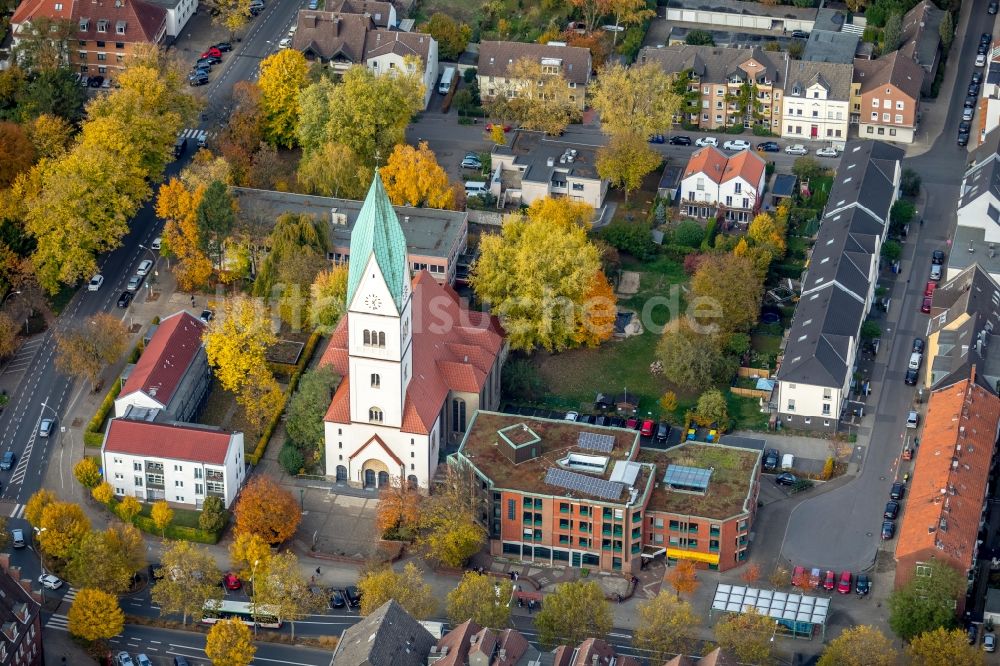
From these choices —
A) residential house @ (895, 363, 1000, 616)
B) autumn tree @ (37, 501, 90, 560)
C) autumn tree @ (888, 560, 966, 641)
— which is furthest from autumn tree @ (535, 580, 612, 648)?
autumn tree @ (37, 501, 90, 560)

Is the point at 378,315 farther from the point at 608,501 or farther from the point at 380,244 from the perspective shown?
the point at 608,501

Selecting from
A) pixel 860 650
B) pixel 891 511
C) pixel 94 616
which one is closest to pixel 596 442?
pixel 891 511

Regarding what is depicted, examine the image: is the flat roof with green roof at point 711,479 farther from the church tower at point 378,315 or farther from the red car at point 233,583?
the red car at point 233,583

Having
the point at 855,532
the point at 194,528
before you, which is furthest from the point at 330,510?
the point at 855,532

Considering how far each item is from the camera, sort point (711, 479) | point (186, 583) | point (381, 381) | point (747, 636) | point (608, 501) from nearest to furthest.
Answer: point (747, 636)
point (186, 583)
point (608, 501)
point (711, 479)
point (381, 381)

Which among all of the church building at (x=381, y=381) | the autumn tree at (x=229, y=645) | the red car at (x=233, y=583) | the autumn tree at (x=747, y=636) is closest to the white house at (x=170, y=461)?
the red car at (x=233, y=583)

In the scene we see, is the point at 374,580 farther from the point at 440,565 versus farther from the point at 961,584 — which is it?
the point at 961,584
